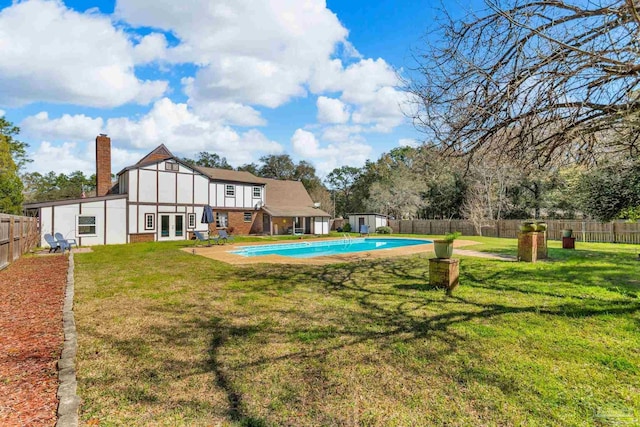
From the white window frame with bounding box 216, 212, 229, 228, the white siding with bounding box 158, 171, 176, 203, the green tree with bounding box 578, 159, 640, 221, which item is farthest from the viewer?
the white window frame with bounding box 216, 212, 229, 228

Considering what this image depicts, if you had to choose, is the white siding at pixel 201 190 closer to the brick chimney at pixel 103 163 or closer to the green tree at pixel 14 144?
the brick chimney at pixel 103 163

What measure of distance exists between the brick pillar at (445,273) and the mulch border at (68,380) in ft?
19.5

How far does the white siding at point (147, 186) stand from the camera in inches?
824

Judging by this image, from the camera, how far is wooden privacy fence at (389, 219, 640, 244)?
18.5 metres

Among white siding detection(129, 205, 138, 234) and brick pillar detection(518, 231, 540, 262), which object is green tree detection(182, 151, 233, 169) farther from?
brick pillar detection(518, 231, 540, 262)

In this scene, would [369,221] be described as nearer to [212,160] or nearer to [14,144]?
[14,144]

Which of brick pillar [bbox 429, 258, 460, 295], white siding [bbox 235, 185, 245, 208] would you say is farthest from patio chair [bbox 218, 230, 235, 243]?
brick pillar [bbox 429, 258, 460, 295]

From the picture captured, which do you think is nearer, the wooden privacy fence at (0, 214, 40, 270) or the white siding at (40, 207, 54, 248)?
the wooden privacy fence at (0, 214, 40, 270)

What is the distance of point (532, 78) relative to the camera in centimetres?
491

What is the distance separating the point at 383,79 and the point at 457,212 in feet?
97.5

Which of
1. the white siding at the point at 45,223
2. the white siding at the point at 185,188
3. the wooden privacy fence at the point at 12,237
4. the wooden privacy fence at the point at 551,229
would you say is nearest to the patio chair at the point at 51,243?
the wooden privacy fence at the point at 12,237

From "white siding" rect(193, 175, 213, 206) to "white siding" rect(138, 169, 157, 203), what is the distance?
9.32 feet

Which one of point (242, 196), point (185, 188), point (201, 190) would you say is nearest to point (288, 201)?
point (242, 196)

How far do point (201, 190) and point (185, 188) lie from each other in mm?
1222
